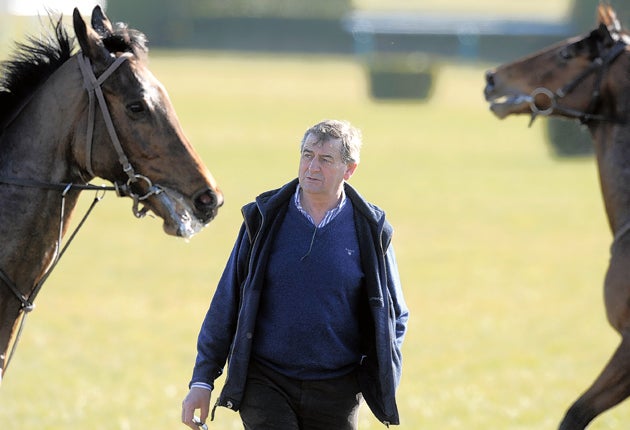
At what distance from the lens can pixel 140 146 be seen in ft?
16.8

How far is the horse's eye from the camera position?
5.09 metres

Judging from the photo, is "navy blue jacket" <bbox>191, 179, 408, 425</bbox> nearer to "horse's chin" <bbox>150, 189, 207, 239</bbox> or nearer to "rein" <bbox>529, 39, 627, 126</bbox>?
"horse's chin" <bbox>150, 189, 207, 239</bbox>

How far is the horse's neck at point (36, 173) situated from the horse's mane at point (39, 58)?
0.39 feet

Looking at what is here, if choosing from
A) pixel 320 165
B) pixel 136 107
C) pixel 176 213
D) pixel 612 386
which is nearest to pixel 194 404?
pixel 176 213

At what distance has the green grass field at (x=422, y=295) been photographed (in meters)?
9.11

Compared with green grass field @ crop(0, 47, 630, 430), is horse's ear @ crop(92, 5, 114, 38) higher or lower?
higher

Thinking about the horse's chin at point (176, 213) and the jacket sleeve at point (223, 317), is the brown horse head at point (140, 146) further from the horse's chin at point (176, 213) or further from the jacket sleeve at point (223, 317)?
the jacket sleeve at point (223, 317)

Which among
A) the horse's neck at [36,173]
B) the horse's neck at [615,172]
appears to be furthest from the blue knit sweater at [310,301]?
the horse's neck at [615,172]

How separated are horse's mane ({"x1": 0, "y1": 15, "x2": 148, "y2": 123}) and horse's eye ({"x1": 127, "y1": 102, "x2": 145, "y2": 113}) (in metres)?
0.24

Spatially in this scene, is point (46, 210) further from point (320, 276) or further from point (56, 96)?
point (320, 276)

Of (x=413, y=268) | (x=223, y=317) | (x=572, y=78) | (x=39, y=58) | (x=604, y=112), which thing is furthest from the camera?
(x=413, y=268)

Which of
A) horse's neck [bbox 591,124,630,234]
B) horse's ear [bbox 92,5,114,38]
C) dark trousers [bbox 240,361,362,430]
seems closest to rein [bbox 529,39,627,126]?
horse's neck [bbox 591,124,630,234]

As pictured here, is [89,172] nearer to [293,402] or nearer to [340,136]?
[340,136]

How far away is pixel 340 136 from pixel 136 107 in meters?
0.95
